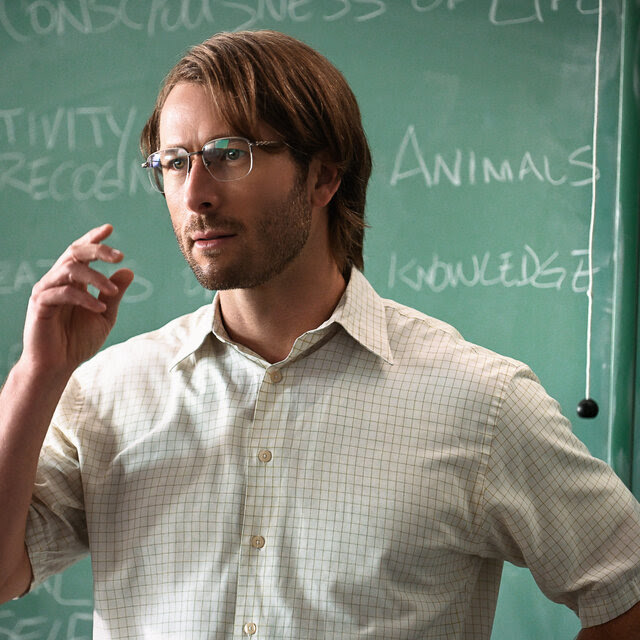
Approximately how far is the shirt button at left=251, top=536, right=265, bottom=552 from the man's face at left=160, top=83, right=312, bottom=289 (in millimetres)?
328

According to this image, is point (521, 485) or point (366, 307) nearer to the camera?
point (521, 485)

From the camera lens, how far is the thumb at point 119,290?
1.06 m

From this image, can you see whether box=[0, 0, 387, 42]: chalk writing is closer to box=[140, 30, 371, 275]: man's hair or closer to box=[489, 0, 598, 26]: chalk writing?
box=[489, 0, 598, 26]: chalk writing

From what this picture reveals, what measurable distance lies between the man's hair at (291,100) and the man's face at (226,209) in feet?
0.08

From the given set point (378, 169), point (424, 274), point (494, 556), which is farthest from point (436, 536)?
point (378, 169)

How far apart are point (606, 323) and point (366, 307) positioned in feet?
2.48

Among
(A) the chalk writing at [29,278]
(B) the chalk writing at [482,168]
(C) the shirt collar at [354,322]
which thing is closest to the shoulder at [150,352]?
(C) the shirt collar at [354,322]

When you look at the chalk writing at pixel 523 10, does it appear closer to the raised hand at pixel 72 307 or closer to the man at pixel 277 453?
the man at pixel 277 453

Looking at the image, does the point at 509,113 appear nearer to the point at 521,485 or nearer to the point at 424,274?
the point at 424,274

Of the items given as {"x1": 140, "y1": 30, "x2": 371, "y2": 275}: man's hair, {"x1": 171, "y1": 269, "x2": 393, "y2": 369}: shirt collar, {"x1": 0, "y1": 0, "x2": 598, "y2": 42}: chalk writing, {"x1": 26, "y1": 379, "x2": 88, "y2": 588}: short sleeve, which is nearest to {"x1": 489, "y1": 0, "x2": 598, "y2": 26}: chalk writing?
{"x1": 0, "y1": 0, "x2": 598, "y2": 42}: chalk writing

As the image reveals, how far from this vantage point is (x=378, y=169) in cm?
180

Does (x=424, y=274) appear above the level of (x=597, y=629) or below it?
above

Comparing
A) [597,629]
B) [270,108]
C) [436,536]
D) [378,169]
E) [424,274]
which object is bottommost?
[597,629]

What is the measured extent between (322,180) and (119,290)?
14.1 inches
